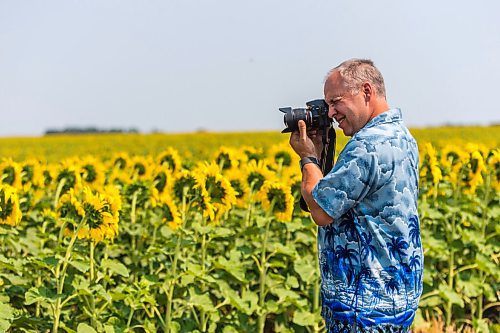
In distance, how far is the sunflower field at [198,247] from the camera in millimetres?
4293

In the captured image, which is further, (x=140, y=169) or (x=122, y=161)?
(x=122, y=161)

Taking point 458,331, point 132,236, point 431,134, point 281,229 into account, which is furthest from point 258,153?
point 431,134

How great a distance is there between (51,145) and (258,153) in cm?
2847

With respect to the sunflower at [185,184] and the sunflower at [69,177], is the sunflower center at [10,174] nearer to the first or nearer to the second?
the sunflower at [69,177]

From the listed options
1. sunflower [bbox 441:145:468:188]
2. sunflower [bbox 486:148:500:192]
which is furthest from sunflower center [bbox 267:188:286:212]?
sunflower [bbox 486:148:500:192]

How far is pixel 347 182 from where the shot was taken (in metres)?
2.88

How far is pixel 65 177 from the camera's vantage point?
571 centimetres

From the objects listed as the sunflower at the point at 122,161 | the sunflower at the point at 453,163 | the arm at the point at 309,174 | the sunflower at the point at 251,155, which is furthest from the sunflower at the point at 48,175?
the arm at the point at 309,174

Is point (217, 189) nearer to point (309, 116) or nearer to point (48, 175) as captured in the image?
point (309, 116)

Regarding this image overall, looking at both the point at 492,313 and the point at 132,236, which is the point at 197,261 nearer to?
the point at 132,236

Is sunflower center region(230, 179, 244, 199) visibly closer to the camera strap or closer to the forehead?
the camera strap

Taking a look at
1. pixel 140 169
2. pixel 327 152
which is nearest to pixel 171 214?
pixel 140 169

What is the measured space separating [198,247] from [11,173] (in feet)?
4.95

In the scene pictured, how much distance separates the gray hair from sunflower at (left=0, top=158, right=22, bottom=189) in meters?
3.47
